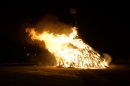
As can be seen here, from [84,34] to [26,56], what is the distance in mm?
10310

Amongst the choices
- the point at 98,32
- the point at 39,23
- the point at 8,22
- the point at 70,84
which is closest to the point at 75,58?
the point at 39,23

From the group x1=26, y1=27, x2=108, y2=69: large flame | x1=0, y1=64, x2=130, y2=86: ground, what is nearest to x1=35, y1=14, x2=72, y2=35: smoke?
x1=26, y1=27, x2=108, y2=69: large flame

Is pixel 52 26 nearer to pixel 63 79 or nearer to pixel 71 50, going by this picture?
pixel 71 50

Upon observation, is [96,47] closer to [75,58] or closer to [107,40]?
[107,40]

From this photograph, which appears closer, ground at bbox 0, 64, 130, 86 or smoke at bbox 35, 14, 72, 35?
ground at bbox 0, 64, 130, 86

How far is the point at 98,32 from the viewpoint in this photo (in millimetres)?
44875

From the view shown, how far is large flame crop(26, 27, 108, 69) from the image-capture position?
29234mm

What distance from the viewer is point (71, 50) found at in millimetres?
29719

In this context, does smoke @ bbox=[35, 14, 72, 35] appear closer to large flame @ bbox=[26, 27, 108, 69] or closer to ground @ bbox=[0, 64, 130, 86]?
large flame @ bbox=[26, 27, 108, 69]

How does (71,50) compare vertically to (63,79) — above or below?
above

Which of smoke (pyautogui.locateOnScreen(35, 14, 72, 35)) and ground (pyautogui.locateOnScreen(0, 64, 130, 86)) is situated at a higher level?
smoke (pyautogui.locateOnScreen(35, 14, 72, 35))

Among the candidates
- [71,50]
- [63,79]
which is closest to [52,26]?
[71,50]

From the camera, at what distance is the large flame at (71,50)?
29234mm

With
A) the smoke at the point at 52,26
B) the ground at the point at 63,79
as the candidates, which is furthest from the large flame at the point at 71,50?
the ground at the point at 63,79
